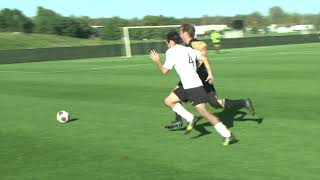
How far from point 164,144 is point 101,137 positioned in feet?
4.28

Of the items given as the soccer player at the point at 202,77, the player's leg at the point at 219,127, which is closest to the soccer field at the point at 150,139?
the player's leg at the point at 219,127

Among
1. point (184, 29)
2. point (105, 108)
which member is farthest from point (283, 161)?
point (105, 108)

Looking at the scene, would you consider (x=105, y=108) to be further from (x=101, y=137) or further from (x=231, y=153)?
(x=231, y=153)

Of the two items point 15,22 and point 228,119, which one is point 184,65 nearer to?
point 228,119

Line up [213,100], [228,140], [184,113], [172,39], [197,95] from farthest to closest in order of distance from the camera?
[184,113] < [213,100] < [172,39] < [197,95] < [228,140]

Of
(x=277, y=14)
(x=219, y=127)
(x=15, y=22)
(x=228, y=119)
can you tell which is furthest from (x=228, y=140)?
(x=277, y=14)

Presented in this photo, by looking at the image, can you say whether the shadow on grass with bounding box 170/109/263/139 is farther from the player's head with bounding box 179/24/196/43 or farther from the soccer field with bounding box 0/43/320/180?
the player's head with bounding box 179/24/196/43

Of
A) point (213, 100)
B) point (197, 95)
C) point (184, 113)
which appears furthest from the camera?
point (184, 113)

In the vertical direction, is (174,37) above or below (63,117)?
above

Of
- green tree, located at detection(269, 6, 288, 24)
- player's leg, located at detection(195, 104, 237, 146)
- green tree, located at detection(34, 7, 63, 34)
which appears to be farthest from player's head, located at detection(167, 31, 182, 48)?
green tree, located at detection(269, 6, 288, 24)

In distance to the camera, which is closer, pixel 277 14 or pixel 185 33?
pixel 185 33

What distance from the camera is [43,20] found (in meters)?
86.4

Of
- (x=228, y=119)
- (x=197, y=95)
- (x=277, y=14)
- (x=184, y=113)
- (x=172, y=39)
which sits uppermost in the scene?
(x=172, y=39)

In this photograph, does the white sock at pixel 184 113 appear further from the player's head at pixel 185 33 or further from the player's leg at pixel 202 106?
the player's head at pixel 185 33
